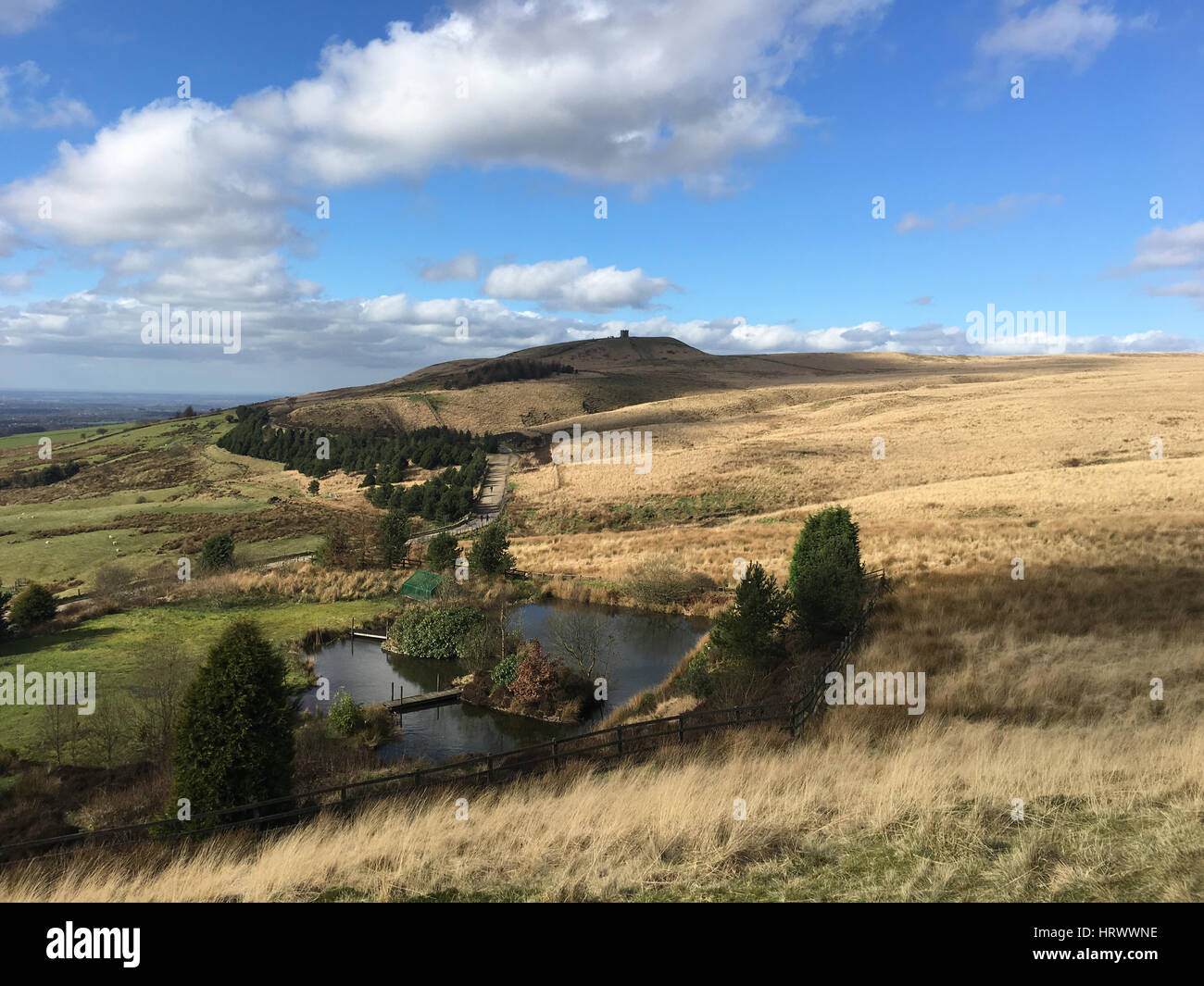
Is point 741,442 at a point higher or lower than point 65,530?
higher

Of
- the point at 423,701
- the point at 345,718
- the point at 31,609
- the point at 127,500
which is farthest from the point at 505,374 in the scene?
the point at 345,718

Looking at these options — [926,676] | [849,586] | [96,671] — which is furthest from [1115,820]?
[96,671]

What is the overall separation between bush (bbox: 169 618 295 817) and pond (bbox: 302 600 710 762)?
709 centimetres

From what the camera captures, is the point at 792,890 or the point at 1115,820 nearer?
the point at 792,890

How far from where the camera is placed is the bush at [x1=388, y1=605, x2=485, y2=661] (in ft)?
98.7

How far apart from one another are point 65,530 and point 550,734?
57.4 meters

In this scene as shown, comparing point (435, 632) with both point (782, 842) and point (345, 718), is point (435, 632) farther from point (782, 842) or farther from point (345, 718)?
point (782, 842)

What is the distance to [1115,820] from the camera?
8.12 m

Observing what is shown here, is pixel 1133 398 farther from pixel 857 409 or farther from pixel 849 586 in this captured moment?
pixel 849 586

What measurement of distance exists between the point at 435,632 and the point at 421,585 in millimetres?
5642

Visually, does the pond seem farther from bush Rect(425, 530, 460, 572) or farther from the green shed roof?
bush Rect(425, 530, 460, 572)

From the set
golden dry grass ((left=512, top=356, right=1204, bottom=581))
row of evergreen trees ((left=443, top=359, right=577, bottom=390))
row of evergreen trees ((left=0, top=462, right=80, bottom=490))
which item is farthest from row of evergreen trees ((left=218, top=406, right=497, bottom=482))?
row of evergreen trees ((left=443, top=359, right=577, bottom=390))
